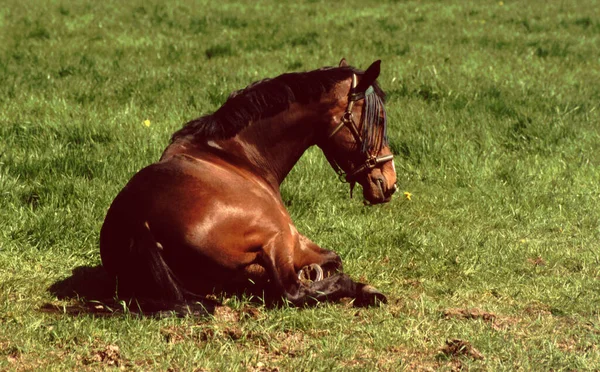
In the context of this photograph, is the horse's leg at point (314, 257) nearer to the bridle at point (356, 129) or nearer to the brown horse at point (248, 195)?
the brown horse at point (248, 195)

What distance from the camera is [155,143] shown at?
7.66 m

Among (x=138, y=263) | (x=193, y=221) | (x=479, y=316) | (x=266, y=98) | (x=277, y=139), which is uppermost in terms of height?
(x=266, y=98)

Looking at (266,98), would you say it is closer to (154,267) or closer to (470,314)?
(154,267)

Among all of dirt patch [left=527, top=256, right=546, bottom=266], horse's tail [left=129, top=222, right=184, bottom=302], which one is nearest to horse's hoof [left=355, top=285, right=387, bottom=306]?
horse's tail [left=129, top=222, right=184, bottom=302]

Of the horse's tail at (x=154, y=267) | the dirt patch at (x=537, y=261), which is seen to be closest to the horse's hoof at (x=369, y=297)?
the horse's tail at (x=154, y=267)

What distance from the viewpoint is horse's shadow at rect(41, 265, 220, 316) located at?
14.7 ft

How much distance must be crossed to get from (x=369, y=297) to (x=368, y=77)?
1.26 meters

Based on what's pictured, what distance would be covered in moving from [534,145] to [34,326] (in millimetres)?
5816

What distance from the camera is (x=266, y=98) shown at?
496 cm

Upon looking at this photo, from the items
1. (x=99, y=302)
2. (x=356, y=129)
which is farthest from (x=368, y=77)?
(x=99, y=302)

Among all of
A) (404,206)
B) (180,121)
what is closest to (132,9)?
(180,121)

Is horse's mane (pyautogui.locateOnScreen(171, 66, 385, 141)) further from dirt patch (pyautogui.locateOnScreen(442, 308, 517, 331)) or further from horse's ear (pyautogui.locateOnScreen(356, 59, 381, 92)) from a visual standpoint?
dirt patch (pyautogui.locateOnScreen(442, 308, 517, 331))

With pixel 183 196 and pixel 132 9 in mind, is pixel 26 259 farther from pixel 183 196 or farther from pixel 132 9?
pixel 132 9

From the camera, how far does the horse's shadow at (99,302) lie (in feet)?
14.7
